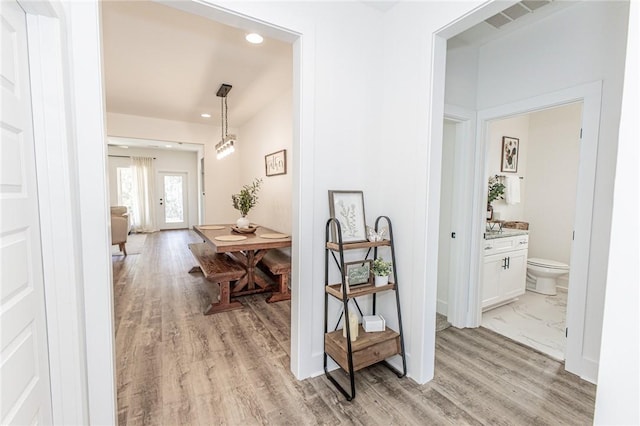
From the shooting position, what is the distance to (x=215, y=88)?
12.3 feet

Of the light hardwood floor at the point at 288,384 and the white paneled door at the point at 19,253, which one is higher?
the white paneled door at the point at 19,253

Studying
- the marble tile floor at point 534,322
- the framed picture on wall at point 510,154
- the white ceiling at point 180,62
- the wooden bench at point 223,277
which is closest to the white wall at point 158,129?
the white ceiling at point 180,62

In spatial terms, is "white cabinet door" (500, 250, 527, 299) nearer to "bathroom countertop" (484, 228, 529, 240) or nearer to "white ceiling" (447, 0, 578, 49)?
"bathroom countertop" (484, 228, 529, 240)

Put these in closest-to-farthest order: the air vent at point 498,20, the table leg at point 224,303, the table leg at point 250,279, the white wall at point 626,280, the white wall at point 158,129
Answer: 1. the white wall at point 626,280
2. the air vent at point 498,20
3. the table leg at point 224,303
4. the table leg at point 250,279
5. the white wall at point 158,129

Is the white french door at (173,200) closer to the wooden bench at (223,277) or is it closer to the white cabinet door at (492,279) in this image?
the wooden bench at (223,277)

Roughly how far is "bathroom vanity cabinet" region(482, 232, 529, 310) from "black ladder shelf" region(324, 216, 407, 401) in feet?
4.90

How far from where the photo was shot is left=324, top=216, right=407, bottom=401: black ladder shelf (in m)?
1.78

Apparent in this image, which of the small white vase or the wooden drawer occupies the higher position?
the small white vase

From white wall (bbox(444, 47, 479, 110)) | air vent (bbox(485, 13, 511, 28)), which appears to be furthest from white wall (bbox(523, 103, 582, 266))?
air vent (bbox(485, 13, 511, 28))

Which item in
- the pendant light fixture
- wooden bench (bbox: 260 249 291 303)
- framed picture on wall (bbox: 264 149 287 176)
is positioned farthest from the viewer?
framed picture on wall (bbox: 264 149 287 176)

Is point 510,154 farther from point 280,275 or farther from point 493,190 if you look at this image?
point 280,275

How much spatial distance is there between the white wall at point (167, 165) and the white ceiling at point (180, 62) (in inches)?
173

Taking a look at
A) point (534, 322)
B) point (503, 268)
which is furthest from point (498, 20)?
point (534, 322)

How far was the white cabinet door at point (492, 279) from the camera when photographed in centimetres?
301
